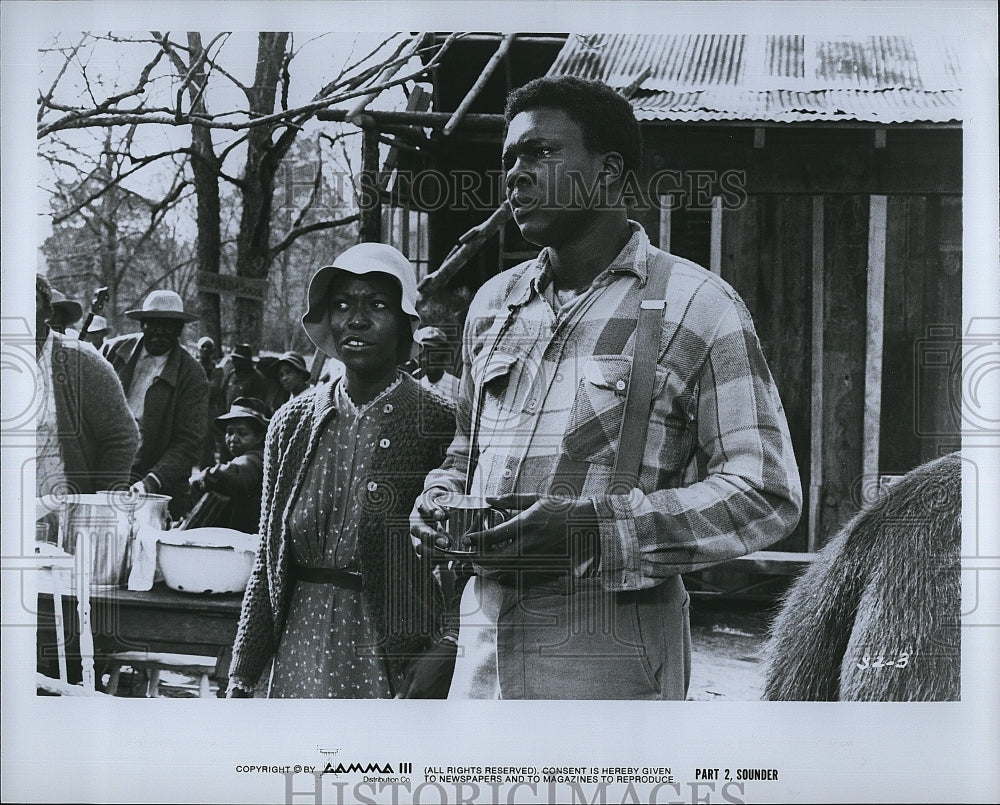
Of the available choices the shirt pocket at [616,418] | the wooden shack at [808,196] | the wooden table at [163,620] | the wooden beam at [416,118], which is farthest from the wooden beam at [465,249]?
the wooden table at [163,620]

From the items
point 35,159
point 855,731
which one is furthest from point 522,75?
point 855,731

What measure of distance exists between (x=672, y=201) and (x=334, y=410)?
1.13 m

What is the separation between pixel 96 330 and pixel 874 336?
228 cm

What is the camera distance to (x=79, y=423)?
9.95 ft

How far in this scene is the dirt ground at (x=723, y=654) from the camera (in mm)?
2893

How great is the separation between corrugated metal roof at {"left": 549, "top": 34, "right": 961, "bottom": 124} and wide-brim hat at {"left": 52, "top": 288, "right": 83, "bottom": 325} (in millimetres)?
1604

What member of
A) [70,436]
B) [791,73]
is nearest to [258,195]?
[70,436]

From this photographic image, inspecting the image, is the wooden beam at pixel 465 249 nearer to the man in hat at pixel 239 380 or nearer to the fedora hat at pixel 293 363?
the fedora hat at pixel 293 363

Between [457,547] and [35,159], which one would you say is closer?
[457,547]

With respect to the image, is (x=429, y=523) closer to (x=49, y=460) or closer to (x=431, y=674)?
(x=431, y=674)

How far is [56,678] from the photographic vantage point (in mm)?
3037

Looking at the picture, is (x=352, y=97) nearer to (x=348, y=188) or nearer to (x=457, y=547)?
(x=348, y=188)

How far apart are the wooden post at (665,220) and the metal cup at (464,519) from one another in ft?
2.90

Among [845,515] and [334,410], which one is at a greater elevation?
[334,410]
